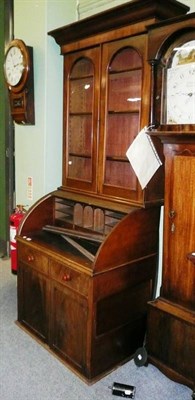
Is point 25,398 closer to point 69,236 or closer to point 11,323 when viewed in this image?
point 11,323

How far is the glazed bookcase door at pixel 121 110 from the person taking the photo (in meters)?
2.11

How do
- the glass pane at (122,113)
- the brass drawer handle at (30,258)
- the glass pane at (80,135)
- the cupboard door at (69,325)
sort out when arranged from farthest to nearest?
the glass pane at (80,135) → the brass drawer handle at (30,258) → the glass pane at (122,113) → the cupboard door at (69,325)

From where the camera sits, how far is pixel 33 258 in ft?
7.75

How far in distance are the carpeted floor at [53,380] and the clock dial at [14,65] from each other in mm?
1973

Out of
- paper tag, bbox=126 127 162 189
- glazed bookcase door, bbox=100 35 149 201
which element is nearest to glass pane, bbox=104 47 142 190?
glazed bookcase door, bbox=100 35 149 201

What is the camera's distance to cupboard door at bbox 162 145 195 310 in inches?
71.4

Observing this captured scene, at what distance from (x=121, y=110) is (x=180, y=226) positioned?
2.74 ft

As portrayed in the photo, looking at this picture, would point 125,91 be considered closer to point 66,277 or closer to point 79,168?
point 79,168

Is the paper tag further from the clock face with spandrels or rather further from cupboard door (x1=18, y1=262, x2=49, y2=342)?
the clock face with spandrels

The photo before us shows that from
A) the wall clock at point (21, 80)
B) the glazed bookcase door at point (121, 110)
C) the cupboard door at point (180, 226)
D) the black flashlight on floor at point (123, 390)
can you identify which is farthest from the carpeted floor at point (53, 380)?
the wall clock at point (21, 80)

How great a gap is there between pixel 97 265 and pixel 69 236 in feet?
1.89

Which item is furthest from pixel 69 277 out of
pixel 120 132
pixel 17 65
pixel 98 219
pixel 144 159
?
pixel 17 65

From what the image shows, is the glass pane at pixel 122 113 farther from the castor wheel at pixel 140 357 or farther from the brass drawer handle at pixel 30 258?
the castor wheel at pixel 140 357

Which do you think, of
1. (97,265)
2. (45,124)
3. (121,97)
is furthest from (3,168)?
(97,265)
